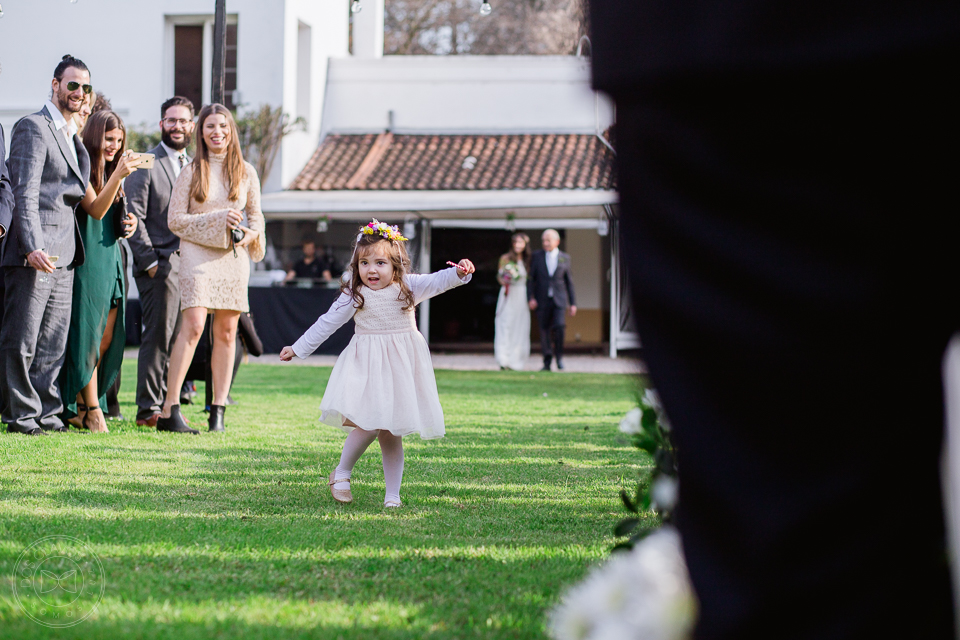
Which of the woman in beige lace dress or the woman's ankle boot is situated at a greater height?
the woman in beige lace dress

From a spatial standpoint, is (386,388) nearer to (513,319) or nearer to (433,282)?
(433,282)

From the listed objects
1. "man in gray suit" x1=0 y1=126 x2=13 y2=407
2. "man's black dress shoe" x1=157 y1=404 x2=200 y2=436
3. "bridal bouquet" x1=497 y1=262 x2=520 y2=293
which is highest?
"man in gray suit" x1=0 y1=126 x2=13 y2=407

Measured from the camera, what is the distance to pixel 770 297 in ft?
2.97

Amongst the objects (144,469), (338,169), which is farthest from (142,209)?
(338,169)

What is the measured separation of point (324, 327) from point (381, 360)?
33 centimetres

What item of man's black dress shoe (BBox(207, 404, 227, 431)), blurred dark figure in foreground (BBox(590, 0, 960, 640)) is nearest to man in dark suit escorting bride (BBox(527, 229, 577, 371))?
man's black dress shoe (BBox(207, 404, 227, 431))

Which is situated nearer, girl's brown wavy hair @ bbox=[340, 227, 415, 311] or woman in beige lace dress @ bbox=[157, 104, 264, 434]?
girl's brown wavy hair @ bbox=[340, 227, 415, 311]

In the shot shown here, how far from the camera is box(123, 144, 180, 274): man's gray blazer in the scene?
23.4 feet

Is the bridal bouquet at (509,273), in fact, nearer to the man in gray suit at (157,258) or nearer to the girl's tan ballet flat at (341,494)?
the man in gray suit at (157,258)

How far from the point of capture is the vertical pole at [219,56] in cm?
727

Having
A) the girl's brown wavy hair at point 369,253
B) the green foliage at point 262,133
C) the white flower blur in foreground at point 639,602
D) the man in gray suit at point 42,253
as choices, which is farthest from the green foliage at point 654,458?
the green foliage at point 262,133

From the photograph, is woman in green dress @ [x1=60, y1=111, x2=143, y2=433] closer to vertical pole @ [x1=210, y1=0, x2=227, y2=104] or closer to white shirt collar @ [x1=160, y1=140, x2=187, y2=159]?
white shirt collar @ [x1=160, y1=140, x2=187, y2=159]

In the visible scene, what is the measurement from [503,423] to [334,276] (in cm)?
1294

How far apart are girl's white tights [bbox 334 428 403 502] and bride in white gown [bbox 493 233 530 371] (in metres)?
11.7
